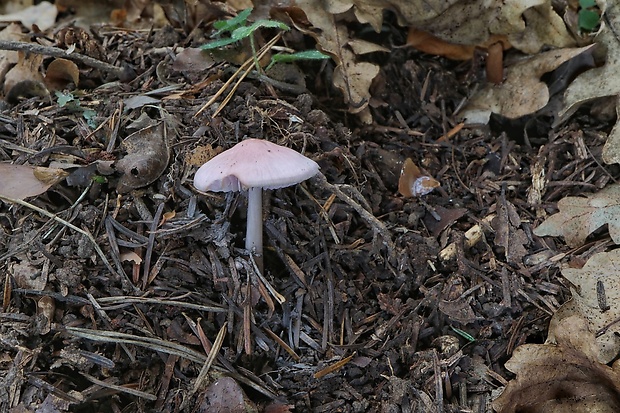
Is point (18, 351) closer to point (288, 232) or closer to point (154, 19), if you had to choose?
point (288, 232)

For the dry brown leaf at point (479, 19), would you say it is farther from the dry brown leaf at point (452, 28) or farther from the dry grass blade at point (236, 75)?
the dry grass blade at point (236, 75)

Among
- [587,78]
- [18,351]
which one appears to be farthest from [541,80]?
[18,351]

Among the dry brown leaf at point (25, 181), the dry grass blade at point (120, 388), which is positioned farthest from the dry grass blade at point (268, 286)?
the dry brown leaf at point (25, 181)

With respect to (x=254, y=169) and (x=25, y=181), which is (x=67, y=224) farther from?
(x=254, y=169)

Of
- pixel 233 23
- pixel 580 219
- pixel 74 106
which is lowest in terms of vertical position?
pixel 580 219

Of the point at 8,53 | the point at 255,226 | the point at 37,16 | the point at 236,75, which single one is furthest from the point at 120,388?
the point at 37,16
